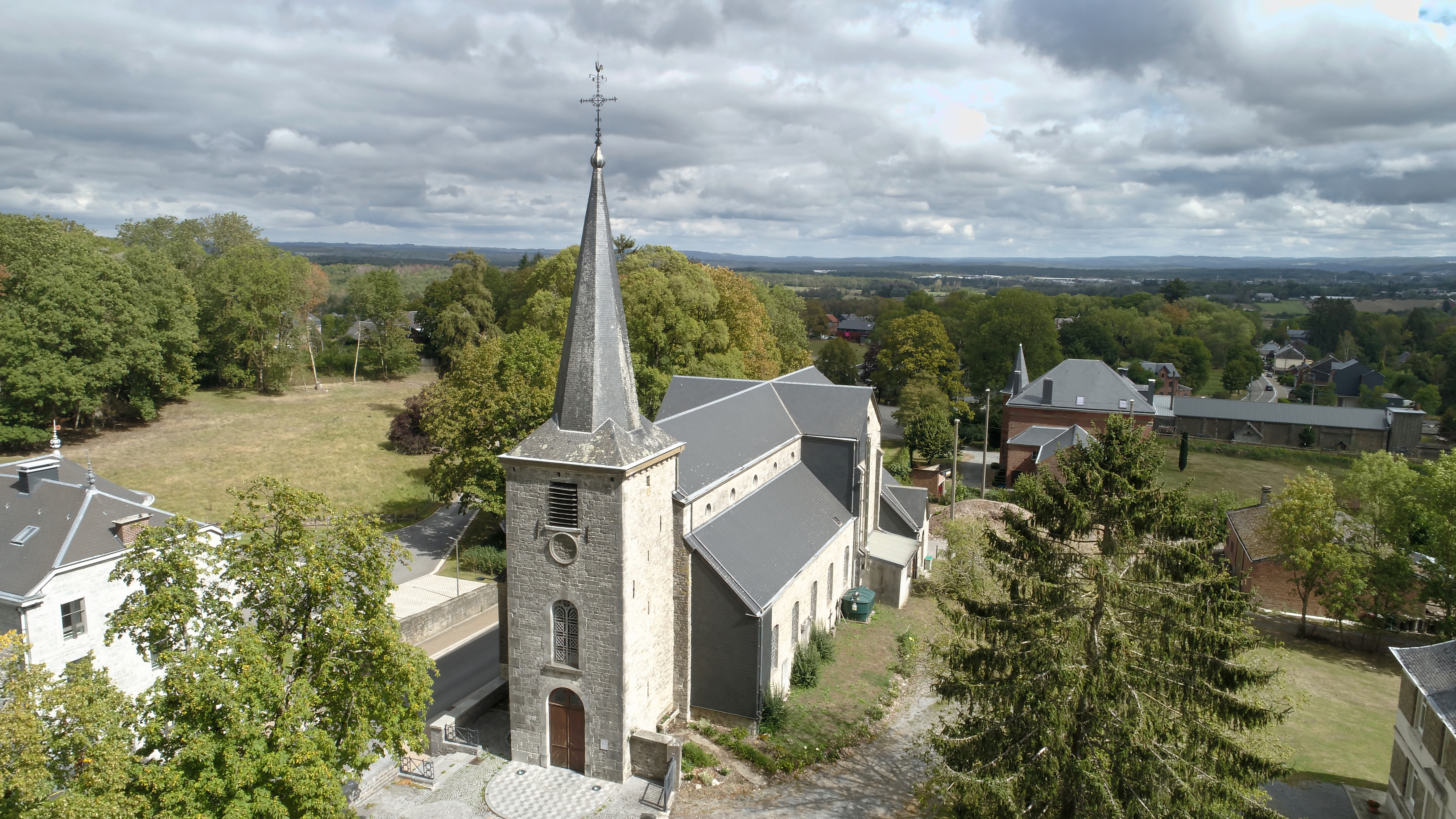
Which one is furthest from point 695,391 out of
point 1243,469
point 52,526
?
point 1243,469

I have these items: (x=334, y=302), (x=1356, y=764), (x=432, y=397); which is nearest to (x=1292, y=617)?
(x=1356, y=764)

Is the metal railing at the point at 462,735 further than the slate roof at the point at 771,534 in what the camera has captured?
No

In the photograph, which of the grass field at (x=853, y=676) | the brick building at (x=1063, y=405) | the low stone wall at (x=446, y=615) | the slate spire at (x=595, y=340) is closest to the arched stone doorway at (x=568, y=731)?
the grass field at (x=853, y=676)

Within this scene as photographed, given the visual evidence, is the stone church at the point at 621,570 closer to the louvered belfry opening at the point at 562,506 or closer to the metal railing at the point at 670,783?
the louvered belfry opening at the point at 562,506

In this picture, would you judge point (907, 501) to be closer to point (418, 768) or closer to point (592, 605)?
point (592, 605)

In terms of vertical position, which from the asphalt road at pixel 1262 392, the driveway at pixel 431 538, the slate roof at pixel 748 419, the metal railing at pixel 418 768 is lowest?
the driveway at pixel 431 538

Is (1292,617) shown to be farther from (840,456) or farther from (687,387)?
(687,387)
